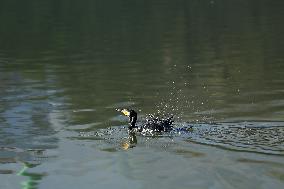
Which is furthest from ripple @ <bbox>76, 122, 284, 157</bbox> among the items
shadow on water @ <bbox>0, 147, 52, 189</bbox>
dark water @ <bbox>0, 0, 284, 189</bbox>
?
shadow on water @ <bbox>0, 147, 52, 189</bbox>

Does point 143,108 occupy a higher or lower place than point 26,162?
higher

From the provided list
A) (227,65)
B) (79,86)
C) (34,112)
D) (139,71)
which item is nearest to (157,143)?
(34,112)

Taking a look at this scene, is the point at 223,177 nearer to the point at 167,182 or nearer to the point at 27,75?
the point at 167,182

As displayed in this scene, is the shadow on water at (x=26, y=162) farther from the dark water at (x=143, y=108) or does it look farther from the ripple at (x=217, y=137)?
the ripple at (x=217, y=137)

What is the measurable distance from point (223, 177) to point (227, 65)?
22.1m

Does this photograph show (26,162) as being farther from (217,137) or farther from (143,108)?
(143,108)

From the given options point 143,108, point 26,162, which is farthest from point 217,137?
point 143,108

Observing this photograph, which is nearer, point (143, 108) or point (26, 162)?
point (26, 162)

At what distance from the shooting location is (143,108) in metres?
25.0

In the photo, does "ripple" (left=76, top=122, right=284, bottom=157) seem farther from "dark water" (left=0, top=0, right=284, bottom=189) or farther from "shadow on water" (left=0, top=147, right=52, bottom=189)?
"shadow on water" (left=0, top=147, right=52, bottom=189)

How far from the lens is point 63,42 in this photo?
54.6 m

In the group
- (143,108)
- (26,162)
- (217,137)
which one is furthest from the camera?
(143,108)

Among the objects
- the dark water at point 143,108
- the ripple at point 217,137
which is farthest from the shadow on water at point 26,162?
the ripple at point 217,137

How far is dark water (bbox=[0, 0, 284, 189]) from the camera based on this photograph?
16.4m
